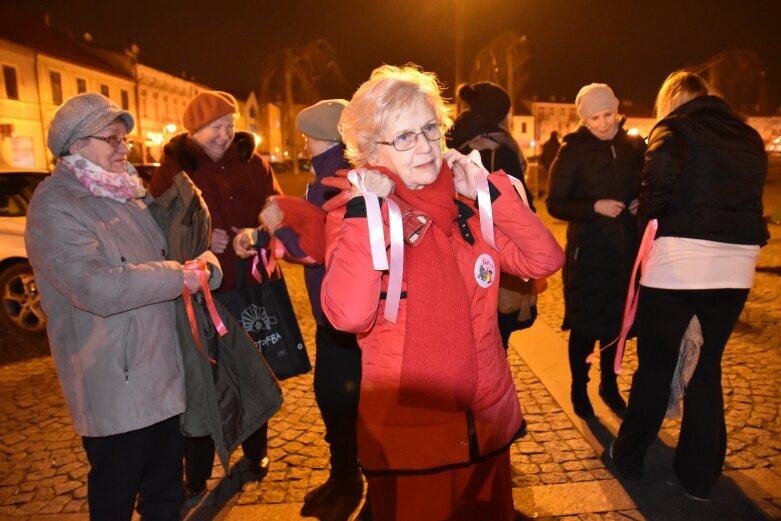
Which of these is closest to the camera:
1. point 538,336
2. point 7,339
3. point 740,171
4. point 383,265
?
point 383,265

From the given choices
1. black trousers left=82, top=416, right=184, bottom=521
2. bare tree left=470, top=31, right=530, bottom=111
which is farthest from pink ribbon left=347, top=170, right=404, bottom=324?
bare tree left=470, top=31, right=530, bottom=111

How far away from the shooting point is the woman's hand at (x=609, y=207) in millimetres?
3566

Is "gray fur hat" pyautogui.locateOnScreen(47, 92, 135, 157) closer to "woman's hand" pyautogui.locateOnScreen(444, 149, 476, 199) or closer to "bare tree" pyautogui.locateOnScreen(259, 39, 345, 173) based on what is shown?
"woman's hand" pyautogui.locateOnScreen(444, 149, 476, 199)

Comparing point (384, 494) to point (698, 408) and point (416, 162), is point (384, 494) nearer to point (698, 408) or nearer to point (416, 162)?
point (416, 162)

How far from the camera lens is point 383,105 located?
1884 mm

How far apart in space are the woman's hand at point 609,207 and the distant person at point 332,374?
66.8 inches

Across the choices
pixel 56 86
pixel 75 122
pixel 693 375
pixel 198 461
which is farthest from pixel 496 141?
pixel 56 86

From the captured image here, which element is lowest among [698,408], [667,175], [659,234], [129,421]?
[698,408]

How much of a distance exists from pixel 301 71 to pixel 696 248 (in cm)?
3143

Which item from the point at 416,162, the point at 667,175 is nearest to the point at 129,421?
the point at 416,162

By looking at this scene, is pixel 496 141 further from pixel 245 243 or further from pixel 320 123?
pixel 245 243

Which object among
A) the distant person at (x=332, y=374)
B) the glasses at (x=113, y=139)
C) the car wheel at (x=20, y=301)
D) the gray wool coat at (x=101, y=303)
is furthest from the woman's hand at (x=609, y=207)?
the car wheel at (x=20, y=301)

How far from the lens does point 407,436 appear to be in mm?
1795

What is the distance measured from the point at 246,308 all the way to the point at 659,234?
89.3 inches
